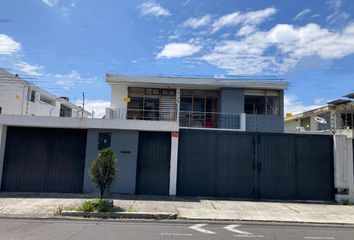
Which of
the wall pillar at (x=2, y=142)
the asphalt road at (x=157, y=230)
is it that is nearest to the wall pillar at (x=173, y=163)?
the asphalt road at (x=157, y=230)

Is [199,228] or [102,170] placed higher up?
[102,170]

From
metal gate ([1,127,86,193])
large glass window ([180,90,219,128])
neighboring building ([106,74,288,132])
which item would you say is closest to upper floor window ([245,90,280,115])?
neighboring building ([106,74,288,132])

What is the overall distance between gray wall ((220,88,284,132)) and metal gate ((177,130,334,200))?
15.7 ft

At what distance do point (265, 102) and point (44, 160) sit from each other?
12773 mm

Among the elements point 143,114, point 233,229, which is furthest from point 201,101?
point 233,229

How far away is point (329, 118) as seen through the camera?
74.6ft

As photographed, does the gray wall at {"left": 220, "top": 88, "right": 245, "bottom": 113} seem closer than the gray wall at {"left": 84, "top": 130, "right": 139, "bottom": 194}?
No

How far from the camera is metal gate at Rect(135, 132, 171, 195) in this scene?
13.0m

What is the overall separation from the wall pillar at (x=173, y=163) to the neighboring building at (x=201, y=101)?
15.1ft

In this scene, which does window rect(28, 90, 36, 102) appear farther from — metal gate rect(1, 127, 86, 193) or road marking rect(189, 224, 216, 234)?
road marking rect(189, 224, 216, 234)

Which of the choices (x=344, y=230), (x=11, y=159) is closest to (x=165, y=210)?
(x=344, y=230)

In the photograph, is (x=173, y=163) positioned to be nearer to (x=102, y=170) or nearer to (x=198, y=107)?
(x=102, y=170)

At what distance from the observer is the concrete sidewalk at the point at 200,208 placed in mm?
9383

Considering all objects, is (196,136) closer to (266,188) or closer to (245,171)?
(245,171)
